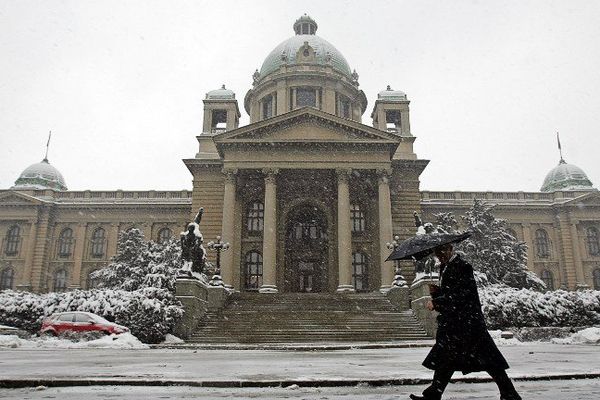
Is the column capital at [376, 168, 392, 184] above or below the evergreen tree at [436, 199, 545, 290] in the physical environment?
above

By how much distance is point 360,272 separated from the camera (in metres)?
37.0

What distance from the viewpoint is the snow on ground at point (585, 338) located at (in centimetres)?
1777

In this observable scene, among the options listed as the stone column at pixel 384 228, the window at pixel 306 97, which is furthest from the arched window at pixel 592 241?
the window at pixel 306 97

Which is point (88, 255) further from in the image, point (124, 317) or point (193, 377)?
point (193, 377)

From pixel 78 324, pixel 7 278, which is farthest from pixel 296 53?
pixel 78 324

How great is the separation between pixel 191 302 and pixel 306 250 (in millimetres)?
15623

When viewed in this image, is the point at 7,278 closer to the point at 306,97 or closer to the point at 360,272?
the point at 306,97

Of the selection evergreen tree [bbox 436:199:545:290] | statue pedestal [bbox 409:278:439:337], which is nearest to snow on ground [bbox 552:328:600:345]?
statue pedestal [bbox 409:278:439:337]

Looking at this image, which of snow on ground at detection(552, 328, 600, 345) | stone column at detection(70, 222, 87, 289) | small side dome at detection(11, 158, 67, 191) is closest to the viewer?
snow on ground at detection(552, 328, 600, 345)

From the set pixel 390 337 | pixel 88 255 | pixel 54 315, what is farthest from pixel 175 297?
pixel 88 255

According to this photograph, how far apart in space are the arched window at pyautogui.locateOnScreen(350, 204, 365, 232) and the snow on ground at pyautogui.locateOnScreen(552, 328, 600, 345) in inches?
770

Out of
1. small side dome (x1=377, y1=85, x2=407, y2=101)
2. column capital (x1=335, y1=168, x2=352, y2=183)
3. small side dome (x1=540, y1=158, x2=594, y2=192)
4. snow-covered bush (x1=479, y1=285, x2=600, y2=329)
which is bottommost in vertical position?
snow-covered bush (x1=479, y1=285, x2=600, y2=329)

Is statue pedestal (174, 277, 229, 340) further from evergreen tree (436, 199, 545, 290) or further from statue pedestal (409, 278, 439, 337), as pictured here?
evergreen tree (436, 199, 545, 290)

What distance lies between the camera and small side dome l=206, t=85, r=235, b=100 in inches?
1737
